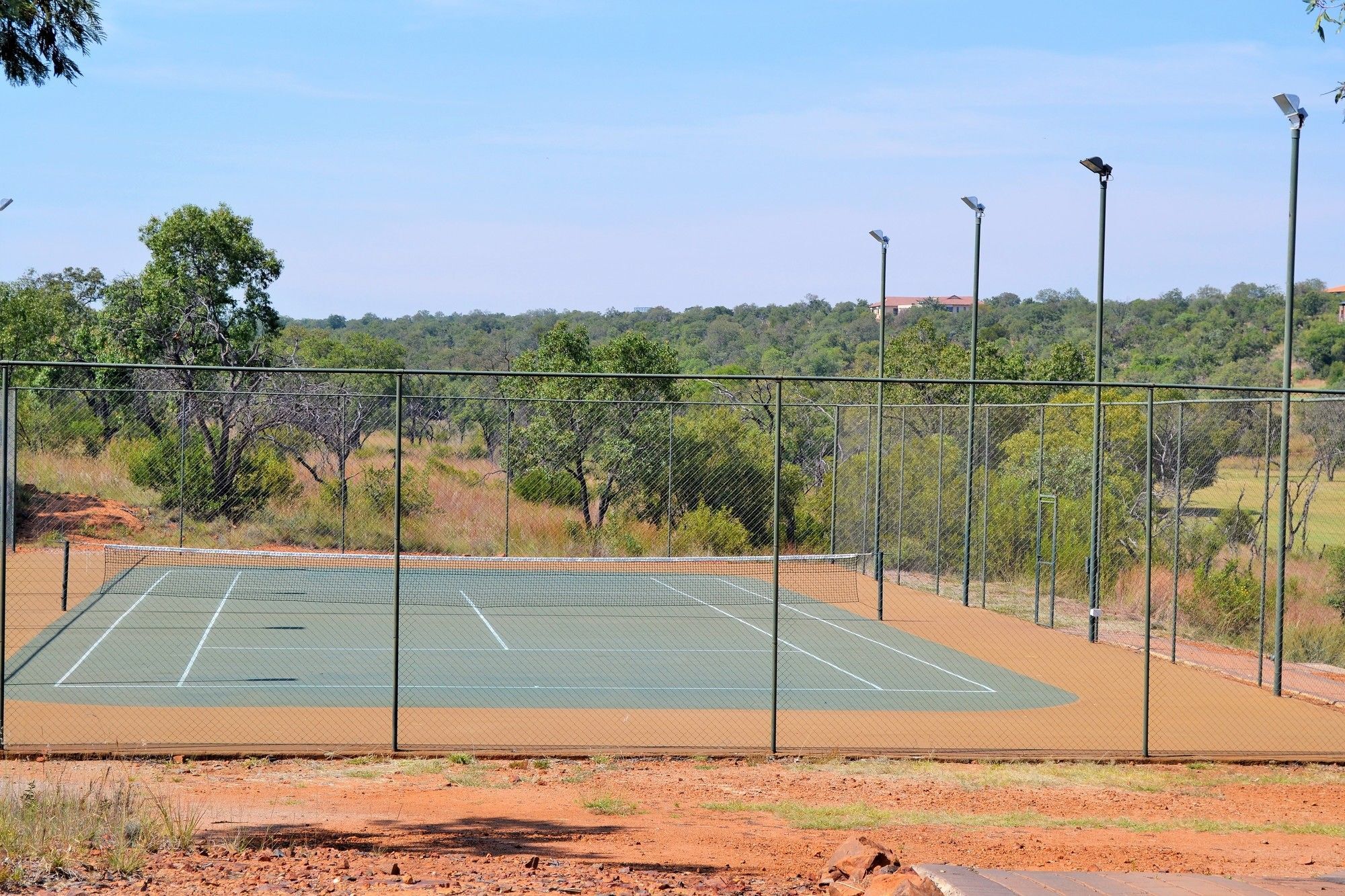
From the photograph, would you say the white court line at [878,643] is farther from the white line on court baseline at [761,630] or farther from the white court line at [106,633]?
the white court line at [106,633]

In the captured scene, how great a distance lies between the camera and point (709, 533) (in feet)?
80.5

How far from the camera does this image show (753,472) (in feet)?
85.6

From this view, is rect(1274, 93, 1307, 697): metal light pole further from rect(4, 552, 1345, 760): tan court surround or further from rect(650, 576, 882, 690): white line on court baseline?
rect(650, 576, 882, 690): white line on court baseline

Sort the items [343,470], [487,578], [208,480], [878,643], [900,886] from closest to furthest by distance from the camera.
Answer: [900,886] → [878,643] → [343,470] → [487,578] → [208,480]

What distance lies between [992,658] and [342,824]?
34.9ft

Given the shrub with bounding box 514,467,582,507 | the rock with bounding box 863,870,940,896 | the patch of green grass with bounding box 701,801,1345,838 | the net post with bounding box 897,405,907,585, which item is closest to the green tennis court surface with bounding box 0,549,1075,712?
the net post with bounding box 897,405,907,585

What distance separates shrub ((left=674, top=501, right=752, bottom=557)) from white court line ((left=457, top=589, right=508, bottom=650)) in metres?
4.10

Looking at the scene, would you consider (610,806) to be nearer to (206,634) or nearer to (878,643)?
(878,643)

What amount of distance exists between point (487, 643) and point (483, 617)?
261cm

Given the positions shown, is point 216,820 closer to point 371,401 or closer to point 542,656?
point 542,656

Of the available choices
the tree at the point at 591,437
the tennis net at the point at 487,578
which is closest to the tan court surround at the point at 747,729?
the tennis net at the point at 487,578

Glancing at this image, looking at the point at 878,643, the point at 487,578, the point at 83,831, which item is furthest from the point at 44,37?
the point at 487,578

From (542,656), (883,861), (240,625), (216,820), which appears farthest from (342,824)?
(240,625)

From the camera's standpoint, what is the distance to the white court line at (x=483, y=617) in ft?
57.8
